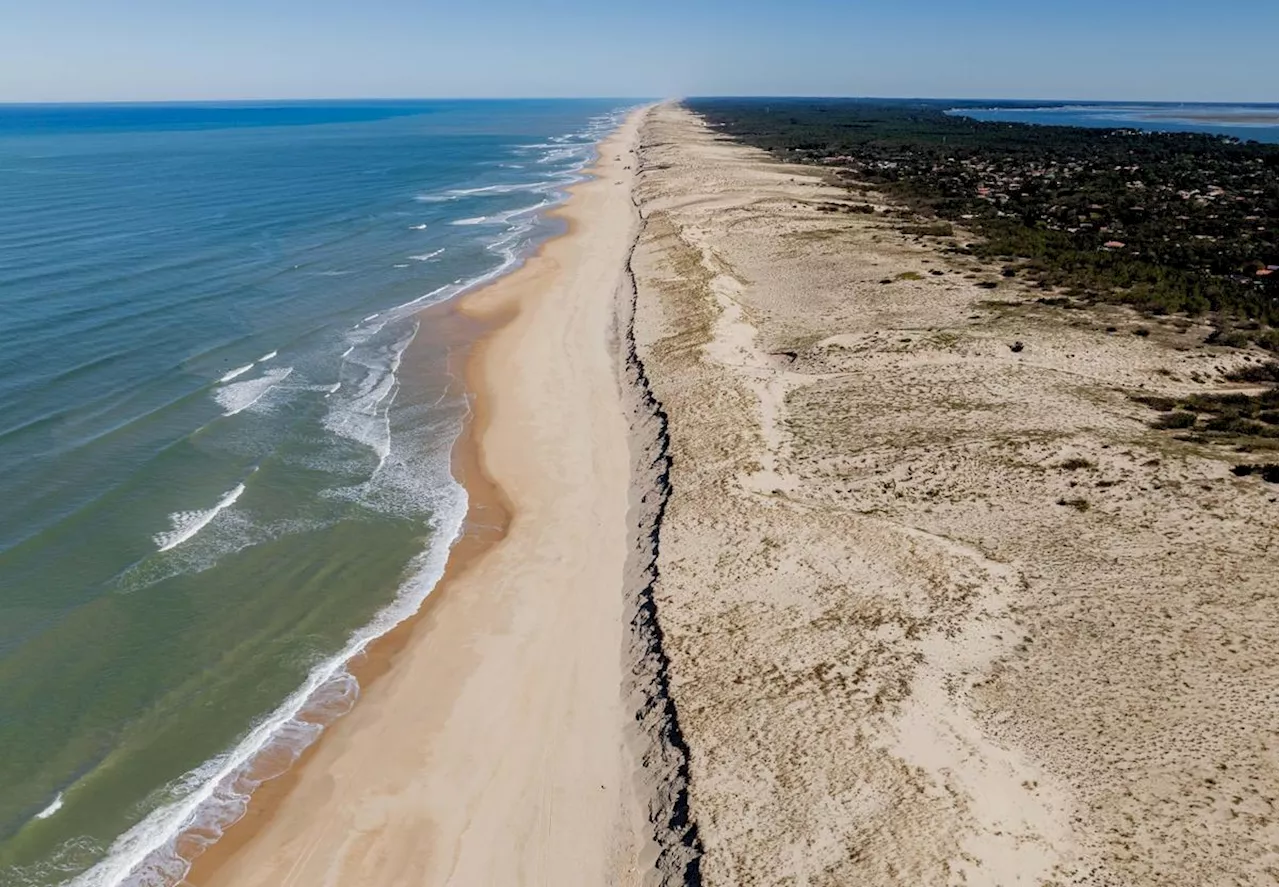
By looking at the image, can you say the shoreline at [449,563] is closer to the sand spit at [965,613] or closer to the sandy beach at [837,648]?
the sandy beach at [837,648]

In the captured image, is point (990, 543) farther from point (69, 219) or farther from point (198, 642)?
point (69, 219)

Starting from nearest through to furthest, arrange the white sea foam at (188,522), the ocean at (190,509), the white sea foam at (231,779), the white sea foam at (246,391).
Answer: the white sea foam at (231,779) < the ocean at (190,509) < the white sea foam at (188,522) < the white sea foam at (246,391)

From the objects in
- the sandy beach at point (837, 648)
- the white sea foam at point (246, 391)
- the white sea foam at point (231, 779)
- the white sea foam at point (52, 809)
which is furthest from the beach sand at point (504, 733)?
the white sea foam at point (246, 391)

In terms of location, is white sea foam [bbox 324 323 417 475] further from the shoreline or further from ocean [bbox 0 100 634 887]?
the shoreline

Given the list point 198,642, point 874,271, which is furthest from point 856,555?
point 874,271

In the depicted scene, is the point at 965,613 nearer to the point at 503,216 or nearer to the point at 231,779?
the point at 231,779
